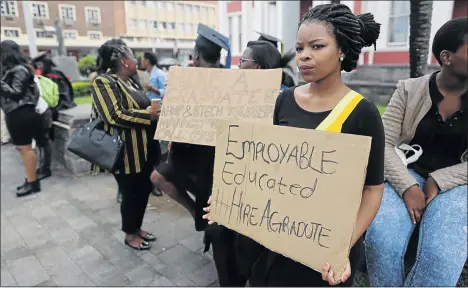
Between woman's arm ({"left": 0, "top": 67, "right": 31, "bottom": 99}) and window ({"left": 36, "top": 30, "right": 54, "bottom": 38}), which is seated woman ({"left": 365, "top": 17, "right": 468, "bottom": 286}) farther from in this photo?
window ({"left": 36, "top": 30, "right": 54, "bottom": 38})

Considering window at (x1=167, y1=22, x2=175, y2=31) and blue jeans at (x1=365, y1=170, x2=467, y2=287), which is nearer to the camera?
blue jeans at (x1=365, y1=170, x2=467, y2=287)

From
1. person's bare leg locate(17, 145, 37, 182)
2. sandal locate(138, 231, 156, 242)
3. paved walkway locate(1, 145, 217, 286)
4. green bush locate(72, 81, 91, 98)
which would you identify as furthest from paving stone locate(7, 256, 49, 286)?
green bush locate(72, 81, 91, 98)

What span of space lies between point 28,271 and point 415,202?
308cm

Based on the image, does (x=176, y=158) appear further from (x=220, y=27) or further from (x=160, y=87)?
(x=220, y=27)

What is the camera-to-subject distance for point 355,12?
1166 cm

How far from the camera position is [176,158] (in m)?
2.88

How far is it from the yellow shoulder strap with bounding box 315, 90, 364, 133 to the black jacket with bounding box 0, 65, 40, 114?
4.30m

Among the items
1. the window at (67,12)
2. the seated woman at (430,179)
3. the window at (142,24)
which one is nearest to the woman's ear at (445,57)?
the seated woman at (430,179)

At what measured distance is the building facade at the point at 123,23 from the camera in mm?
38656

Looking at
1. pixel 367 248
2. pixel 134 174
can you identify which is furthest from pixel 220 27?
pixel 367 248

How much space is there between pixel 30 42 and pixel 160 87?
5.94 m

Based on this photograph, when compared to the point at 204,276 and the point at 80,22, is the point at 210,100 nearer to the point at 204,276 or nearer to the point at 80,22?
the point at 204,276

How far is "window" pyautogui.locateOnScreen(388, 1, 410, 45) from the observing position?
11031 millimetres

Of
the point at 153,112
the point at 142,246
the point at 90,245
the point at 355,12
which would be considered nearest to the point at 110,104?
the point at 153,112
